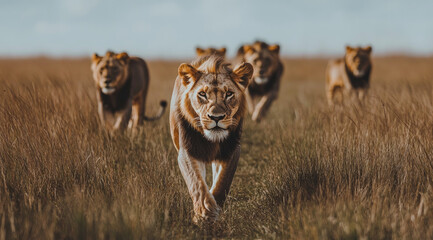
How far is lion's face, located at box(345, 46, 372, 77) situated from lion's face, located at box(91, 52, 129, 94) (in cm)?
446

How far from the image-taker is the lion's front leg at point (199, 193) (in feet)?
11.2

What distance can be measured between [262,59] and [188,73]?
482cm

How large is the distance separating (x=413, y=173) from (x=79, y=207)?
2.68 meters

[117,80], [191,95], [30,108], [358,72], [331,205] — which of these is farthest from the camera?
[358,72]

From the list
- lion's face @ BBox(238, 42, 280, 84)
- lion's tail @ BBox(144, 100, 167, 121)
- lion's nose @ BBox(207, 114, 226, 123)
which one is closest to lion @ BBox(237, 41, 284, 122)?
lion's face @ BBox(238, 42, 280, 84)

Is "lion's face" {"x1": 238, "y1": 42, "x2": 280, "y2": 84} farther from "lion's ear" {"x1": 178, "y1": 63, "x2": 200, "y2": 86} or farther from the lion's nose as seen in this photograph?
the lion's nose

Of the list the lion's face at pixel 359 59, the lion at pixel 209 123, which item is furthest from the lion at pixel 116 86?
the lion's face at pixel 359 59

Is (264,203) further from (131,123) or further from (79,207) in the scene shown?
(131,123)

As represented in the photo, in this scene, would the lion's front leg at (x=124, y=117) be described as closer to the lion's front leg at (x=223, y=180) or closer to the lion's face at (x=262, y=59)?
the lion's face at (x=262, y=59)

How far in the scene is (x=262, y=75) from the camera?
8266 mm

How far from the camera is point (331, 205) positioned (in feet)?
10.5

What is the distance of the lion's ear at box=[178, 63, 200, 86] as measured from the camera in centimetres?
350

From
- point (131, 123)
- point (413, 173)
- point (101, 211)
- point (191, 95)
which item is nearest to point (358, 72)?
point (131, 123)

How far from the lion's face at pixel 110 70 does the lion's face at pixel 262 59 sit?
2707mm
